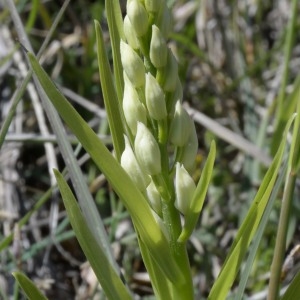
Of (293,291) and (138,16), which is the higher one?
(138,16)

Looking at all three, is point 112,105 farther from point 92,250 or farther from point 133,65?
point 92,250

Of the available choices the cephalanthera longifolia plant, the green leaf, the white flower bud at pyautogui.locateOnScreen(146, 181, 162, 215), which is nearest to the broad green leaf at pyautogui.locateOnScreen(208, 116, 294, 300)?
the cephalanthera longifolia plant

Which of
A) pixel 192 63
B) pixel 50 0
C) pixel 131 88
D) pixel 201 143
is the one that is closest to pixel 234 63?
pixel 192 63

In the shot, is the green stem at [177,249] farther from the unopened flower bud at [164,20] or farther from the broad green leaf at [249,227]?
the unopened flower bud at [164,20]

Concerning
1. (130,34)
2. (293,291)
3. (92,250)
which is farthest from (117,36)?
(293,291)

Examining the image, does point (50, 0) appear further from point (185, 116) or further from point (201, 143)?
point (185, 116)

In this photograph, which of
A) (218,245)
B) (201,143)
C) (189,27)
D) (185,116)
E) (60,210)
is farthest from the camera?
(189,27)
